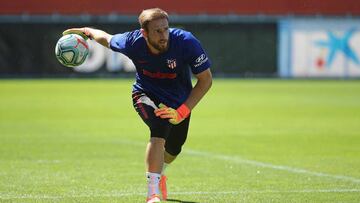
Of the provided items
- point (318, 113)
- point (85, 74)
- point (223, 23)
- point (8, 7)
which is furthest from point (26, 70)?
point (318, 113)

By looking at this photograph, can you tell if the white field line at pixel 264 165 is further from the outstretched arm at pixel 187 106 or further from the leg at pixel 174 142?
the outstretched arm at pixel 187 106

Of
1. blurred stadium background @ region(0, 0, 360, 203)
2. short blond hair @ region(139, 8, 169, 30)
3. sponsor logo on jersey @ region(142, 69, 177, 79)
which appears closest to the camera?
short blond hair @ region(139, 8, 169, 30)

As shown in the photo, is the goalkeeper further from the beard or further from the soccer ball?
the soccer ball

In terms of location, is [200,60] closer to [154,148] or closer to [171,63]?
[171,63]

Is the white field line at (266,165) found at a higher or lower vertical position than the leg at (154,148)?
lower

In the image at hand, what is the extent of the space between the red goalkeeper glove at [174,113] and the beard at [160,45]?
533mm

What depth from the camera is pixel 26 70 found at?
1478 inches

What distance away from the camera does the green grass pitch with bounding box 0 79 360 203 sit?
9062mm

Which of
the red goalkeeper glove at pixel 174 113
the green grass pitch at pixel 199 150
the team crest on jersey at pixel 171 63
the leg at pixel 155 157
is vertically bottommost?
the green grass pitch at pixel 199 150

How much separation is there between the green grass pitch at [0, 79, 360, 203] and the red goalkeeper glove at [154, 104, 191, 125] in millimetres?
1024

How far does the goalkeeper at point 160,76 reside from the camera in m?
7.73

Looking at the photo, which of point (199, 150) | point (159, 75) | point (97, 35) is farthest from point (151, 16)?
point (199, 150)

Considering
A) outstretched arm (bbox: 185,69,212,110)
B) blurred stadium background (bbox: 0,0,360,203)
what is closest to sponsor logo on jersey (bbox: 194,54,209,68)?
outstretched arm (bbox: 185,69,212,110)

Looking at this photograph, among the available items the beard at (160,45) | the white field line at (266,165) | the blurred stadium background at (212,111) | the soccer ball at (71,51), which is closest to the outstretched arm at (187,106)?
the beard at (160,45)
